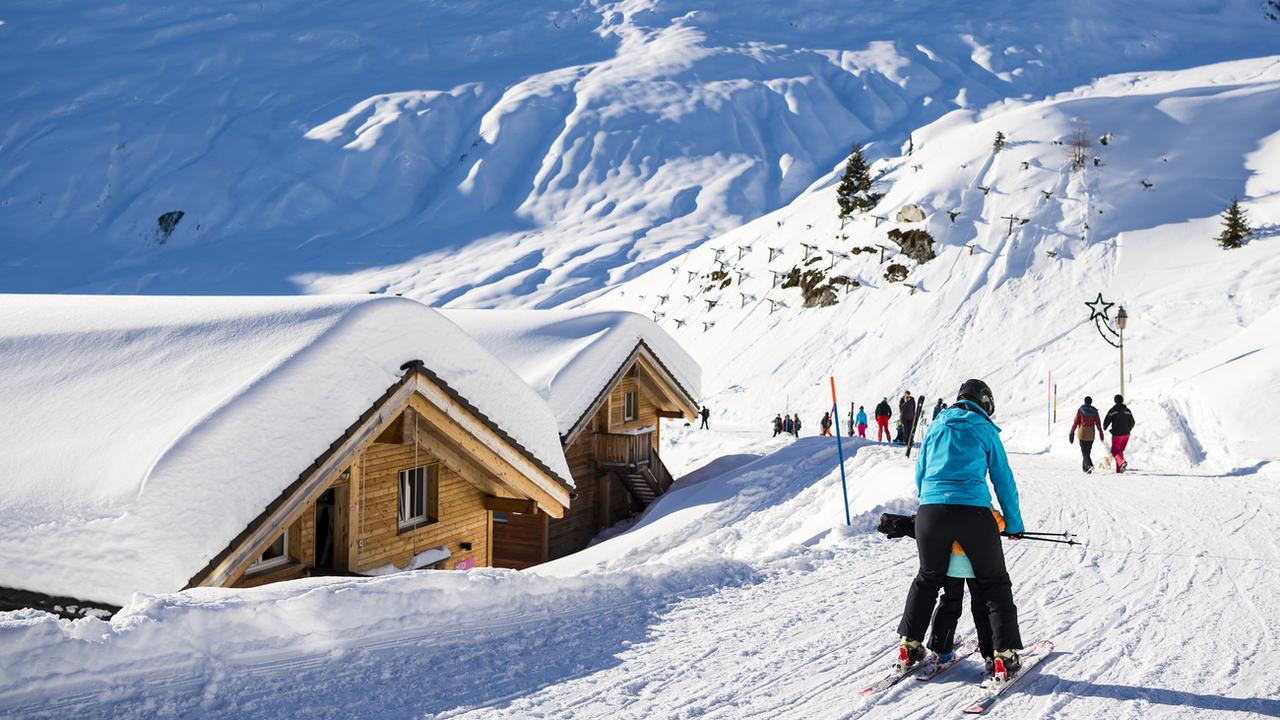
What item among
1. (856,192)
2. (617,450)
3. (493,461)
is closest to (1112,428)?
(617,450)

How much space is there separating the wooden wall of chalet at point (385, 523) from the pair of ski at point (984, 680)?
5.65 metres

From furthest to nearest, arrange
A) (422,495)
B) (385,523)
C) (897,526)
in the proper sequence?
(422,495)
(385,523)
(897,526)

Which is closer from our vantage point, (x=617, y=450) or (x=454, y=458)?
(x=454, y=458)

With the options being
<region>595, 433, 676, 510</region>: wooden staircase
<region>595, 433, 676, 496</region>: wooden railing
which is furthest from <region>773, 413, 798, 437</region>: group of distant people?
<region>595, 433, 676, 496</region>: wooden railing

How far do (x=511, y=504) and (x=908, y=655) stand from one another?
7151mm

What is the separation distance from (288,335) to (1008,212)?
161 ft

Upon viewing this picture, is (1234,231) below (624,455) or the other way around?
the other way around

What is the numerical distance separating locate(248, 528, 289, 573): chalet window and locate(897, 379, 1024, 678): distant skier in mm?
6173

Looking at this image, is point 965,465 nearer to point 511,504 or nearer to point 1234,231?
point 511,504

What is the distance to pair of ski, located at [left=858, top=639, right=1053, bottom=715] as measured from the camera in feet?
16.5

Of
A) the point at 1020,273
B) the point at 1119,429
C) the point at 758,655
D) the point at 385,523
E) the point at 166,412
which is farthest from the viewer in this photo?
the point at 1020,273

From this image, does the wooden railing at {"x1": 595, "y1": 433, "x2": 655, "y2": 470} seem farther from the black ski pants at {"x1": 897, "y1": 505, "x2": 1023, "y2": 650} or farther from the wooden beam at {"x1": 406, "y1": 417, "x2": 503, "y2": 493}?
the black ski pants at {"x1": 897, "y1": 505, "x2": 1023, "y2": 650}

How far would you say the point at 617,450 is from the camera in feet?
75.3

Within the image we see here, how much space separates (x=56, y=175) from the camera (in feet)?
424
